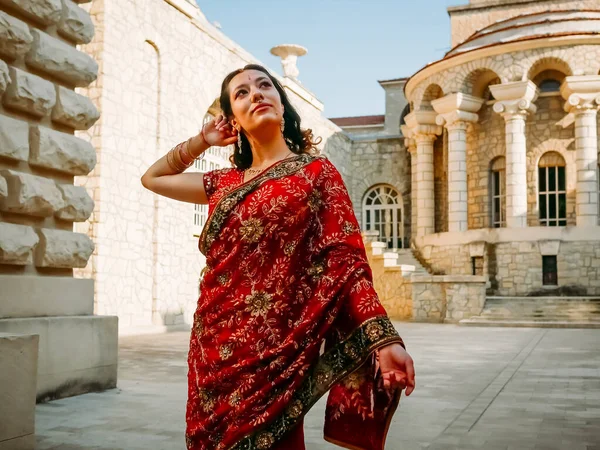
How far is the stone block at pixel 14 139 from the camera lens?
5.83 meters

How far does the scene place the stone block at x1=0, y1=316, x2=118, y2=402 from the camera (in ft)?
20.2

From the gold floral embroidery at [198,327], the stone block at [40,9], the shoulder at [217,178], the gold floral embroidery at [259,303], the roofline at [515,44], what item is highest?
the roofline at [515,44]

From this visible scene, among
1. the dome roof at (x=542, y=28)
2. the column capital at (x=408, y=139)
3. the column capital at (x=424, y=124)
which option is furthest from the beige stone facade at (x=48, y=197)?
the column capital at (x=408, y=139)

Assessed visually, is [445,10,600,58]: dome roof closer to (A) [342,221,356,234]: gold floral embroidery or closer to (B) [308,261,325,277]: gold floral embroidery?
(A) [342,221,356,234]: gold floral embroidery

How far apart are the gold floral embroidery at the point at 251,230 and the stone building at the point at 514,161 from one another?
727 inches

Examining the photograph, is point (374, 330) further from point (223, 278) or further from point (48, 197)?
point (48, 197)

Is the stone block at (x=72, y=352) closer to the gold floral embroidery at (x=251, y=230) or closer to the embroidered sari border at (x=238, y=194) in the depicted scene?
the embroidered sari border at (x=238, y=194)

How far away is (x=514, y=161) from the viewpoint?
23578 mm

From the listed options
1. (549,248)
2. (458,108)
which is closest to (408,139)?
(458,108)

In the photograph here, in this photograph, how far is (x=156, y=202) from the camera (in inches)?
610

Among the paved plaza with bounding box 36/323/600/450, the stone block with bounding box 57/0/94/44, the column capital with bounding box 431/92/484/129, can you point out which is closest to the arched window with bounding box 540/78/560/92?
the column capital with bounding box 431/92/484/129

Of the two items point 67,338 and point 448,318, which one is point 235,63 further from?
point 67,338

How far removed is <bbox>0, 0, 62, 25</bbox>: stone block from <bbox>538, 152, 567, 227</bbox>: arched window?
20.5m

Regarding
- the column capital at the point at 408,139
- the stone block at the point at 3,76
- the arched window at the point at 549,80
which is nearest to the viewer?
the stone block at the point at 3,76
